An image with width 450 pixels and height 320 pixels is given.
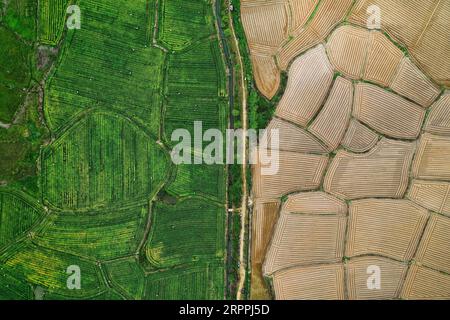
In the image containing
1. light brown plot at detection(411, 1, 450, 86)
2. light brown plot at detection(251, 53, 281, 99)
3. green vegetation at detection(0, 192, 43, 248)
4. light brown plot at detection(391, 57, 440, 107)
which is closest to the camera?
light brown plot at detection(411, 1, 450, 86)

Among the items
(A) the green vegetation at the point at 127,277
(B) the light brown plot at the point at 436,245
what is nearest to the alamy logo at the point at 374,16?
(B) the light brown plot at the point at 436,245

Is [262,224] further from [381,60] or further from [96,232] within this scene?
[381,60]

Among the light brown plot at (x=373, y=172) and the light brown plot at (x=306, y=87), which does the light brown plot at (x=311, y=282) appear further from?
the light brown plot at (x=306, y=87)

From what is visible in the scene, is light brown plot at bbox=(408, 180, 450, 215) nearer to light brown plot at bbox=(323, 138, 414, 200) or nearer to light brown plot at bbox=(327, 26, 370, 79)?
light brown plot at bbox=(323, 138, 414, 200)

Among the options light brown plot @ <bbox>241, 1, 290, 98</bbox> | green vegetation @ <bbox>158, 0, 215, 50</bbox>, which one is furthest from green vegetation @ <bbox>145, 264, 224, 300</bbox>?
green vegetation @ <bbox>158, 0, 215, 50</bbox>

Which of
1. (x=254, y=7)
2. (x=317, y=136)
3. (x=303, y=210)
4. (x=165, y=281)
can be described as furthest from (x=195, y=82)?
(x=165, y=281)

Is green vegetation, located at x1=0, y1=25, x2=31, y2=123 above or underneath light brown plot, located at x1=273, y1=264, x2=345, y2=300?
above
